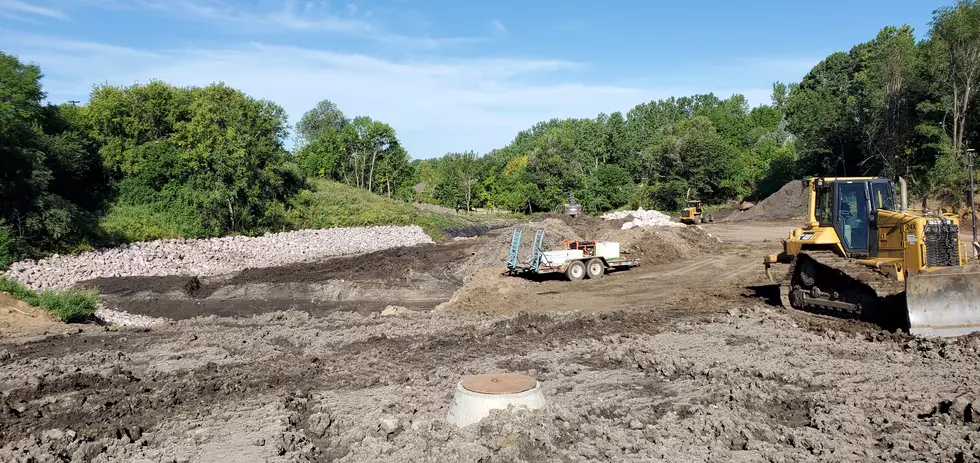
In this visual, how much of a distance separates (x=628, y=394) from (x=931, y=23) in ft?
128

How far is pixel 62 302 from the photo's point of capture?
592 inches

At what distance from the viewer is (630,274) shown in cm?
2006

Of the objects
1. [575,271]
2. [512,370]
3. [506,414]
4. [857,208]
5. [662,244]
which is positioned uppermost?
[857,208]

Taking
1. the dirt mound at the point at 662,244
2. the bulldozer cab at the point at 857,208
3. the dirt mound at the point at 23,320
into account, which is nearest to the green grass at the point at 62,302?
the dirt mound at the point at 23,320

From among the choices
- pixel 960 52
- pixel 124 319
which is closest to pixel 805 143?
pixel 960 52

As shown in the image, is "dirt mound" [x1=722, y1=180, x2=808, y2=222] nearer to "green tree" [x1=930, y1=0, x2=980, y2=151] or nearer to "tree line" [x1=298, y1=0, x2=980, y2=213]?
"tree line" [x1=298, y1=0, x2=980, y2=213]

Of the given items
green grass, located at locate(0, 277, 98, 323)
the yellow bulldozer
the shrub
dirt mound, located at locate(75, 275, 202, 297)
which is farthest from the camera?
the yellow bulldozer

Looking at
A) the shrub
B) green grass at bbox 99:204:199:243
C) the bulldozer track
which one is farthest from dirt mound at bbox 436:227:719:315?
green grass at bbox 99:204:199:243

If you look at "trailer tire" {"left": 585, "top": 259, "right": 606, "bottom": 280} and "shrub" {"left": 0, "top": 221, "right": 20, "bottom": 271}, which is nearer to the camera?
"trailer tire" {"left": 585, "top": 259, "right": 606, "bottom": 280}

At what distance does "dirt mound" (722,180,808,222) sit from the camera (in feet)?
145

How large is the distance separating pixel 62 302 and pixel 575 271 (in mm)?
12775

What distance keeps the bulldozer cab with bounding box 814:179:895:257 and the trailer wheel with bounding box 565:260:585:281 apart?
306 inches

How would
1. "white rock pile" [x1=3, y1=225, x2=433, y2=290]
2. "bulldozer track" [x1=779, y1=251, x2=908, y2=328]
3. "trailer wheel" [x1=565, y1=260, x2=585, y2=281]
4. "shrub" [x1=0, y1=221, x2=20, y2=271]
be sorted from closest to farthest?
"bulldozer track" [x1=779, y1=251, x2=908, y2=328]
"trailer wheel" [x1=565, y1=260, x2=585, y2=281]
"shrub" [x1=0, y1=221, x2=20, y2=271]
"white rock pile" [x1=3, y1=225, x2=433, y2=290]

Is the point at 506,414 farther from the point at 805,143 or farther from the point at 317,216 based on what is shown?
the point at 805,143
